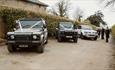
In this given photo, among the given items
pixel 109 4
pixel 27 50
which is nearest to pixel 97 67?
pixel 27 50

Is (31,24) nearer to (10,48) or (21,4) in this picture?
(10,48)

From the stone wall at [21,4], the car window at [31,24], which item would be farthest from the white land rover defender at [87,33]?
the car window at [31,24]

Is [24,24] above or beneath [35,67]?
above

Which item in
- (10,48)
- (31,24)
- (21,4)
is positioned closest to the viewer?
(10,48)

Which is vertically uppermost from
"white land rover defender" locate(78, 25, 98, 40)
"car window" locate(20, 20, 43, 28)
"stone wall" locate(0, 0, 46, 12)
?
"stone wall" locate(0, 0, 46, 12)

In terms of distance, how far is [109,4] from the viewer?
2297 centimetres

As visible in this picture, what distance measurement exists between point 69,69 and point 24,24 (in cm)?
754

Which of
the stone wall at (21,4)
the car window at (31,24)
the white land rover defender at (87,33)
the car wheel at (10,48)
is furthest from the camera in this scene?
the stone wall at (21,4)

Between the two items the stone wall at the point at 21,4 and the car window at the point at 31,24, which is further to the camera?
the stone wall at the point at 21,4

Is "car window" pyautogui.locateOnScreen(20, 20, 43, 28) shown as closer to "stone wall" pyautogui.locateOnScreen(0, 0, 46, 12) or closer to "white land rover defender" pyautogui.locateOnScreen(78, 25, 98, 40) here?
"white land rover defender" pyautogui.locateOnScreen(78, 25, 98, 40)

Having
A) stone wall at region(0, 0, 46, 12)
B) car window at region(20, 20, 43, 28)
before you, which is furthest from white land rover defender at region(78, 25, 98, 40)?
car window at region(20, 20, 43, 28)

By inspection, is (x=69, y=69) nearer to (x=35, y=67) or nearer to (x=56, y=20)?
(x=35, y=67)

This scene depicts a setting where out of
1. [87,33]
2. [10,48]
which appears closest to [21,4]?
[87,33]

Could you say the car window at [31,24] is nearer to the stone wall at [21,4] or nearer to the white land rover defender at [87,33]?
the white land rover defender at [87,33]
